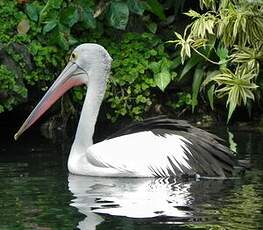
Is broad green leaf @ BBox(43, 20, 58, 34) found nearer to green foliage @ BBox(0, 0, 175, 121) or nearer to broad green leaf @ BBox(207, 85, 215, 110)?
green foliage @ BBox(0, 0, 175, 121)

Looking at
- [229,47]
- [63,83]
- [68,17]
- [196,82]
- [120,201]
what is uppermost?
[68,17]

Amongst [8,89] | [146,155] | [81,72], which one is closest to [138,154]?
[146,155]

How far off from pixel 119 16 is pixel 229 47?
1.60 meters

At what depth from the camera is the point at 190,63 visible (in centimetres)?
1279

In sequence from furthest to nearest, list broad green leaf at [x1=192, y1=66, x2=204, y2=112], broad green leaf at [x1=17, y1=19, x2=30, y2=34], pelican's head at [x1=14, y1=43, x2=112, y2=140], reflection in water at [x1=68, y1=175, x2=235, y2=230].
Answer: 1. broad green leaf at [x1=192, y1=66, x2=204, y2=112]
2. broad green leaf at [x1=17, y1=19, x2=30, y2=34]
3. pelican's head at [x1=14, y1=43, x2=112, y2=140]
4. reflection in water at [x1=68, y1=175, x2=235, y2=230]

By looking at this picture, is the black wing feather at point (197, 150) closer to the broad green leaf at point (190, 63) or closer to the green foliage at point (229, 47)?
the green foliage at point (229, 47)

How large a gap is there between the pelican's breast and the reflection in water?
0.36 feet

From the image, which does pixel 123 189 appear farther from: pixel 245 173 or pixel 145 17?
pixel 145 17

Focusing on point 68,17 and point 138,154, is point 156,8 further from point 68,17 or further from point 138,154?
point 138,154

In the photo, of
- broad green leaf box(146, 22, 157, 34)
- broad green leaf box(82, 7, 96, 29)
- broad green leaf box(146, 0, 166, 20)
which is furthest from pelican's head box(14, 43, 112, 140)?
broad green leaf box(146, 22, 157, 34)

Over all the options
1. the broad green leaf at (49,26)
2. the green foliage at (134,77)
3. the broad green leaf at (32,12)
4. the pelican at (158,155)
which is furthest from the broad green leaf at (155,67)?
the pelican at (158,155)

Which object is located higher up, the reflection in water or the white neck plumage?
the white neck plumage

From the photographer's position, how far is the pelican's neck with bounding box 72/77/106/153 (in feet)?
30.7

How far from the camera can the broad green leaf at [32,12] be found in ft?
40.4
